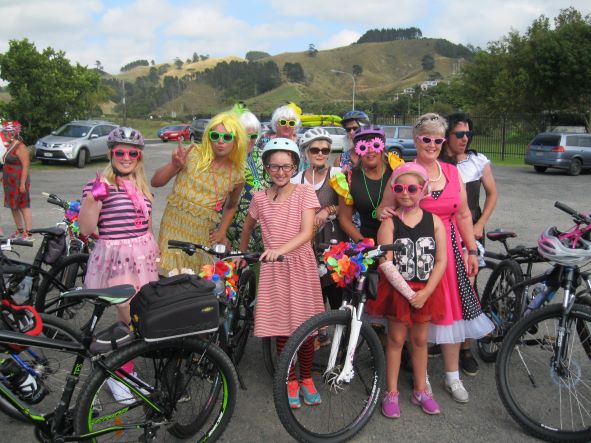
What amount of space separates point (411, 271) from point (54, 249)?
9.91 ft

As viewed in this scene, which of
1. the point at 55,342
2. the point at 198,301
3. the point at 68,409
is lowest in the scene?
the point at 68,409

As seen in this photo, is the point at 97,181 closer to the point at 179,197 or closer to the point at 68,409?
the point at 179,197

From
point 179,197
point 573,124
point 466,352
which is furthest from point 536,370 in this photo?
point 573,124

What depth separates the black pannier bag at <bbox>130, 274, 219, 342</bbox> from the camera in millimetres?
2535

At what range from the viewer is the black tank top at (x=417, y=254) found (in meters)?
3.25

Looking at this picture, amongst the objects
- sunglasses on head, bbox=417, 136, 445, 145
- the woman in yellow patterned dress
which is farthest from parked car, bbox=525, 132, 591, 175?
the woman in yellow patterned dress

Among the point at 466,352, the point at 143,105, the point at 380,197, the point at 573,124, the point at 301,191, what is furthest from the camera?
the point at 143,105

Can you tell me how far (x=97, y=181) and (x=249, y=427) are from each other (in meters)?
1.82

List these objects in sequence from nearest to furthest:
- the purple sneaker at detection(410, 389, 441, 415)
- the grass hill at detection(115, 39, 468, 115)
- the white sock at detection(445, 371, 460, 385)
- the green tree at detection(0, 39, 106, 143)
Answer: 1. the purple sneaker at detection(410, 389, 441, 415)
2. the white sock at detection(445, 371, 460, 385)
3. the green tree at detection(0, 39, 106, 143)
4. the grass hill at detection(115, 39, 468, 115)

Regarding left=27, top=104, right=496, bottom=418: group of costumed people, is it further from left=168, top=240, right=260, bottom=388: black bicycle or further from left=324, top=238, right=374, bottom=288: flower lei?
left=168, top=240, right=260, bottom=388: black bicycle

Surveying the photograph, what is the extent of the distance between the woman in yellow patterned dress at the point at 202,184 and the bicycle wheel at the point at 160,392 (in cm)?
106

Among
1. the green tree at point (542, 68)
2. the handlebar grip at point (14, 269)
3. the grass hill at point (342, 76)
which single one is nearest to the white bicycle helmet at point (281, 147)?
the handlebar grip at point (14, 269)

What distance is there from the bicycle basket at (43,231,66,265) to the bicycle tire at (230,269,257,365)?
5.77 ft

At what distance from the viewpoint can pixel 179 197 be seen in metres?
3.73
